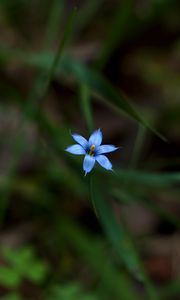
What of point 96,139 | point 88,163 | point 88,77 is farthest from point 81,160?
point 88,163

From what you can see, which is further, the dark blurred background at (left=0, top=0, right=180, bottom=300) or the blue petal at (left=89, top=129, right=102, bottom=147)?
the dark blurred background at (left=0, top=0, right=180, bottom=300)

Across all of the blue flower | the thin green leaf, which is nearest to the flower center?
the blue flower

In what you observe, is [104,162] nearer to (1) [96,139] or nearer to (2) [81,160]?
(1) [96,139]

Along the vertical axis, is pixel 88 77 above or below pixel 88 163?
above

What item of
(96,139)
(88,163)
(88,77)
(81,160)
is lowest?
(88,163)

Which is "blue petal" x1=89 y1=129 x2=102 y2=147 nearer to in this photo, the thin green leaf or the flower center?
the flower center

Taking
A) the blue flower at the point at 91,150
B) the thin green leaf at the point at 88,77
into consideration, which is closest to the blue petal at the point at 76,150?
the blue flower at the point at 91,150

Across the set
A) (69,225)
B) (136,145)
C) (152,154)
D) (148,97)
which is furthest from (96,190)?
(148,97)
